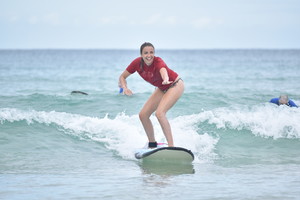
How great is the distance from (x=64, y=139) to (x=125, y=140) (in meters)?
1.45

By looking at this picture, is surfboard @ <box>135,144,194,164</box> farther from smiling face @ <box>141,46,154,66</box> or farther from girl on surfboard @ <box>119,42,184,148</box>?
smiling face @ <box>141,46,154,66</box>

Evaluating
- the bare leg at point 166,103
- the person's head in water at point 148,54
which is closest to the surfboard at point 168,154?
the bare leg at point 166,103

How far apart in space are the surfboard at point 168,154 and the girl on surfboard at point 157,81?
0.47 feet

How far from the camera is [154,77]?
8664mm

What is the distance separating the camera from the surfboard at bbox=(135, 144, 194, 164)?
8945mm

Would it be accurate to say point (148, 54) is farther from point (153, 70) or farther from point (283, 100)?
point (283, 100)

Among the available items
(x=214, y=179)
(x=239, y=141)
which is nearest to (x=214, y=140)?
(x=239, y=141)

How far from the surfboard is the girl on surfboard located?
14cm

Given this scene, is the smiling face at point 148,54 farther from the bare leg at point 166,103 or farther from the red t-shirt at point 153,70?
the bare leg at point 166,103

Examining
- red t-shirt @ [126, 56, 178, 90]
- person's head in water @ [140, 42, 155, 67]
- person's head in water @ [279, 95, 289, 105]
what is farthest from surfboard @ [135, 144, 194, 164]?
person's head in water @ [279, 95, 289, 105]

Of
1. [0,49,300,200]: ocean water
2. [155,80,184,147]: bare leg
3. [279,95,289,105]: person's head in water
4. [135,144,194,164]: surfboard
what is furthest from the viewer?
[279,95,289,105]: person's head in water

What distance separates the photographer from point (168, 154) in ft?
29.6

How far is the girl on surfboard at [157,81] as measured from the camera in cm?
848

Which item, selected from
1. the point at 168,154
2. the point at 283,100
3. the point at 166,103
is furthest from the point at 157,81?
the point at 283,100
